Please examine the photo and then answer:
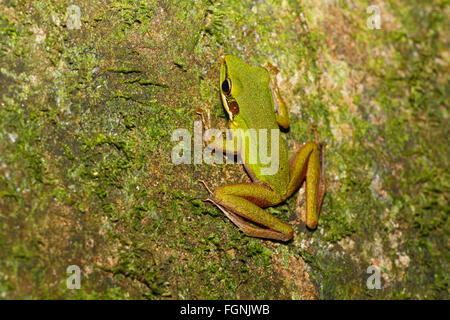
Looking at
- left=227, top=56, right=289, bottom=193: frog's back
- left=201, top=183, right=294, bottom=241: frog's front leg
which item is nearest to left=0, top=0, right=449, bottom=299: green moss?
left=201, top=183, right=294, bottom=241: frog's front leg

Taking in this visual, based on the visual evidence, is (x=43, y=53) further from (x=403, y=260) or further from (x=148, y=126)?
(x=403, y=260)

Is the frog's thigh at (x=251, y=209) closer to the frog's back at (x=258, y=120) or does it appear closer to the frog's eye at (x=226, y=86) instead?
the frog's back at (x=258, y=120)

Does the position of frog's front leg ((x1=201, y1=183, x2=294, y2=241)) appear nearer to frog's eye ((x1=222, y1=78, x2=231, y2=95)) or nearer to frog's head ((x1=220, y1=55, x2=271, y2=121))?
frog's head ((x1=220, y1=55, x2=271, y2=121))

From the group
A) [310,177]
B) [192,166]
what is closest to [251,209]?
[192,166]

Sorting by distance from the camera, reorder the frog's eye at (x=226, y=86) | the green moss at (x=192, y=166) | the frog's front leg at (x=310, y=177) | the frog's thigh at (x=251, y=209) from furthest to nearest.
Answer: the frog's front leg at (x=310, y=177), the frog's eye at (x=226, y=86), the frog's thigh at (x=251, y=209), the green moss at (x=192, y=166)

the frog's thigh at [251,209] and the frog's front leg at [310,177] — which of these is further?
the frog's front leg at [310,177]

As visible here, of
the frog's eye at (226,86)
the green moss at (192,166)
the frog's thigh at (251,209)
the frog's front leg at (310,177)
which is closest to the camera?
the green moss at (192,166)

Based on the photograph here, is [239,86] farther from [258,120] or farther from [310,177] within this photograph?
[310,177]

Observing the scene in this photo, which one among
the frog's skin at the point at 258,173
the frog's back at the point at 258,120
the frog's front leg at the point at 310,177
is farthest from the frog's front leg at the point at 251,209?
the frog's front leg at the point at 310,177

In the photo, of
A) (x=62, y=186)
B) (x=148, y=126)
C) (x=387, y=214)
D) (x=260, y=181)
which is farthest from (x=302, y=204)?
(x=62, y=186)
